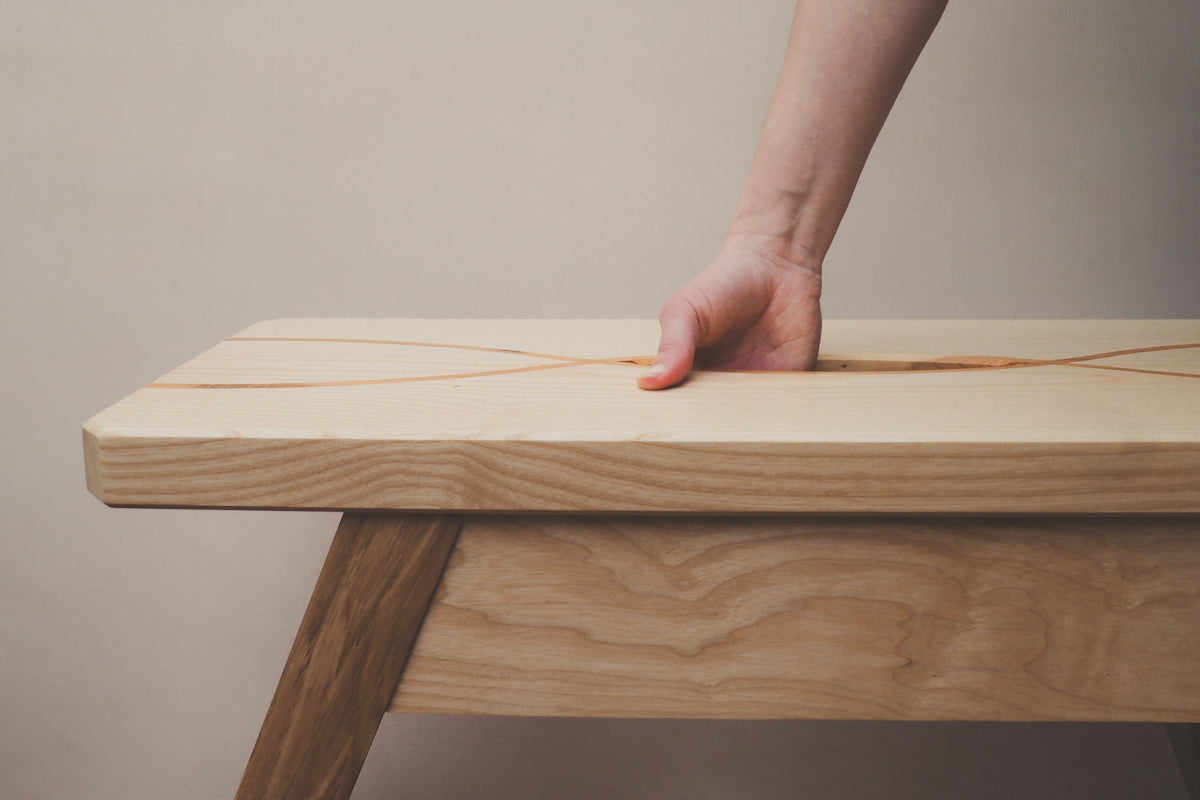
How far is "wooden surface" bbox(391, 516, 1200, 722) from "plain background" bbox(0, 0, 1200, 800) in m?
0.82

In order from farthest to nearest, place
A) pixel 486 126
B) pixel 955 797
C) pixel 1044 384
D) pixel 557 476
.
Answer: pixel 955 797
pixel 486 126
pixel 1044 384
pixel 557 476

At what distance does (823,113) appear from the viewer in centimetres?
63

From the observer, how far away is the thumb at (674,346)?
0.52m

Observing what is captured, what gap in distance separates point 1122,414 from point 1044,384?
0.09 meters

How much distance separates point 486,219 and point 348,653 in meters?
0.85

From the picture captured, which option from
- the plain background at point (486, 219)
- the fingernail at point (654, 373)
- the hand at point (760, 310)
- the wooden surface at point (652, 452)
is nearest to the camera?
the wooden surface at point (652, 452)

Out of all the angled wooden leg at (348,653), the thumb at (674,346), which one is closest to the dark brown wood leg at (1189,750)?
the thumb at (674,346)

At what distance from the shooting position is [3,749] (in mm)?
1302

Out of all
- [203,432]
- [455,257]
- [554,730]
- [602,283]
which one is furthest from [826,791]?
[203,432]

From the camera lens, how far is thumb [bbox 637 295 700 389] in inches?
20.3

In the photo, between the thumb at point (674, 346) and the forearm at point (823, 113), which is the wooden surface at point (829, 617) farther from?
the forearm at point (823, 113)

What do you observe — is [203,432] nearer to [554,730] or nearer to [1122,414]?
[1122,414]

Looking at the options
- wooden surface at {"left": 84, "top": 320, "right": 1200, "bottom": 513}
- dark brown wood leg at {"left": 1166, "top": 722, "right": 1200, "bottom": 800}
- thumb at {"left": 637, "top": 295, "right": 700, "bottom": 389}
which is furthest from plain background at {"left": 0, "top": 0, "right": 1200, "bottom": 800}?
wooden surface at {"left": 84, "top": 320, "right": 1200, "bottom": 513}

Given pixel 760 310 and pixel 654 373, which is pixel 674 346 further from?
pixel 760 310
